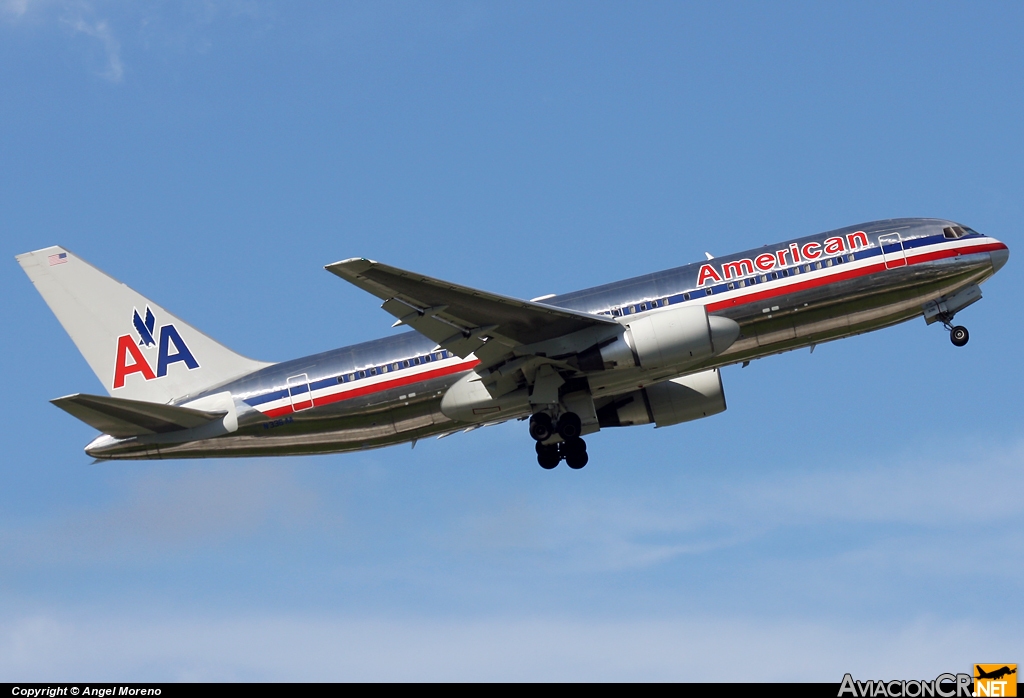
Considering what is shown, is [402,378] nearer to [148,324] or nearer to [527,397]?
[527,397]

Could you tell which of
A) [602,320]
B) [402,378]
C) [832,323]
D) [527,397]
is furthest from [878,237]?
[402,378]

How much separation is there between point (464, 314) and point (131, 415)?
1142 cm

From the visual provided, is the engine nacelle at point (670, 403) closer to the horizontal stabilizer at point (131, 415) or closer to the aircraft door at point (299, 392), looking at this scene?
the aircraft door at point (299, 392)

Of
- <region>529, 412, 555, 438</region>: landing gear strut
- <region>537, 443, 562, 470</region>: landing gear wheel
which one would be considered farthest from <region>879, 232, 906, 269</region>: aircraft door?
<region>537, 443, 562, 470</region>: landing gear wheel

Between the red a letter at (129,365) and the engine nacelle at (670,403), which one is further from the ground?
the red a letter at (129,365)

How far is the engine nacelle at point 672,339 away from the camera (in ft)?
111

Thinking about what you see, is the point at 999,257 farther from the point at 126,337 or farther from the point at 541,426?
the point at 126,337

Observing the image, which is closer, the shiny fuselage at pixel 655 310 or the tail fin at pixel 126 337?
the shiny fuselage at pixel 655 310

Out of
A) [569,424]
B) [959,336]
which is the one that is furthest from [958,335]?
[569,424]

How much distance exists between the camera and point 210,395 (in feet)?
127

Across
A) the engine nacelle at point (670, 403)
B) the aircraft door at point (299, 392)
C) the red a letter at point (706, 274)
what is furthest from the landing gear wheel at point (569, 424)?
the aircraft door at point (299, 392)

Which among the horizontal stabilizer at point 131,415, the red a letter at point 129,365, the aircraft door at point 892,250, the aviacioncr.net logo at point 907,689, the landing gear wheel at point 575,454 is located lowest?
the aviacioncr.net logo at point 907,689

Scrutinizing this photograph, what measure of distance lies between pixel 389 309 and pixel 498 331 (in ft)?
13.2

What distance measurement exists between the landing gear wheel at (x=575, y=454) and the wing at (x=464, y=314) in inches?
179
